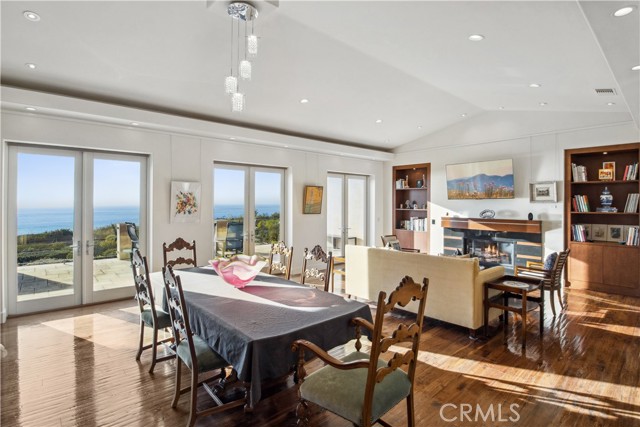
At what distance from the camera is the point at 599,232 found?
20.1 feet

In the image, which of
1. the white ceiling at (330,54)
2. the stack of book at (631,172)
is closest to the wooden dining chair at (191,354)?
the white ceiling at (330,54)

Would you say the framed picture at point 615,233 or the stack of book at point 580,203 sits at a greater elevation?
the stack of book at point 580,203

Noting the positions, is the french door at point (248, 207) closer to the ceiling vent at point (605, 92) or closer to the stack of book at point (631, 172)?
the ceiling vent at point (605, 92)

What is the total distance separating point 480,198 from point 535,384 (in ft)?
16.4

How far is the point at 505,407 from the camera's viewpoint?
259cm

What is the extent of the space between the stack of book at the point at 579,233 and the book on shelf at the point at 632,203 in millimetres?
660

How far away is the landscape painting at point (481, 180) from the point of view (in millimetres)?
6910

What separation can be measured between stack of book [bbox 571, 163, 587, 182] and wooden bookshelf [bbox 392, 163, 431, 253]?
9.21 ft

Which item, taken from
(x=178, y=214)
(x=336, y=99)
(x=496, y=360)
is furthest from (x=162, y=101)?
(x=496, y=360)

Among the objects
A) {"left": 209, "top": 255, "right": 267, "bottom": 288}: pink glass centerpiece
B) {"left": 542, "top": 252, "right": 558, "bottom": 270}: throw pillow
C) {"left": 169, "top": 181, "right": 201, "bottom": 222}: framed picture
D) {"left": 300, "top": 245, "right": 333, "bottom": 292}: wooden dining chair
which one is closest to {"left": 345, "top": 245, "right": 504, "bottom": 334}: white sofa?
{"left": 542, "top": 252, "right": 558, "bottom": 270}: throw pillow

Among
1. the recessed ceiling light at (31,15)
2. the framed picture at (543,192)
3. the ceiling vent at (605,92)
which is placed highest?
the recessed ceiling light at (31,15)

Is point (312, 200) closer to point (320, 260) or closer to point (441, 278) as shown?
point (441, 278)

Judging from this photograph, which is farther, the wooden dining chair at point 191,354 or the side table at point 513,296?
the side table at point 513,296

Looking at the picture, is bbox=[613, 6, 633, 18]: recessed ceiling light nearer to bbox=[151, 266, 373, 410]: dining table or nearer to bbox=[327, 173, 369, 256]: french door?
bbox=[151, 266, 373, 410]: dining table
